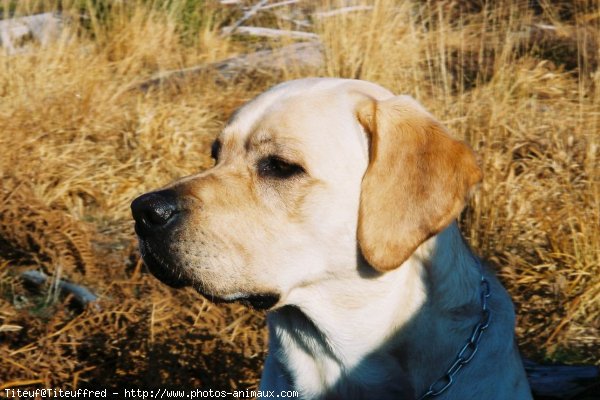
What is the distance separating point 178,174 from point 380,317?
12.3ft

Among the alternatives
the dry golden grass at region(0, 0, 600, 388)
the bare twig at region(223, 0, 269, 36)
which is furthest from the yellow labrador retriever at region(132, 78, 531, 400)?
the bare twig at region(223, 0, 269, 36)

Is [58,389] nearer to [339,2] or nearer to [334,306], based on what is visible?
[334,306]

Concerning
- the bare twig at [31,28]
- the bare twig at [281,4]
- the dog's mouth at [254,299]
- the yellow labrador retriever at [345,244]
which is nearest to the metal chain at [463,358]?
the yellow labrador retriever at [345,244]

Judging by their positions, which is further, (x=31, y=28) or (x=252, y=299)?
(x=31, y=28)

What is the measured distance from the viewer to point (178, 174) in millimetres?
6484

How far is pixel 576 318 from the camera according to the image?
495cm

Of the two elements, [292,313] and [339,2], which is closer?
[292,313]

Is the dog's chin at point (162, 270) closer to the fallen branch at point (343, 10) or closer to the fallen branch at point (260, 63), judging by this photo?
the fallen branch at point (260, 63)

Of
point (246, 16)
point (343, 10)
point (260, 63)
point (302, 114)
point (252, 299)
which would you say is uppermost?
point (302, 114)

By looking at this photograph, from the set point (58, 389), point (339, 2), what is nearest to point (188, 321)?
point (58, 389)

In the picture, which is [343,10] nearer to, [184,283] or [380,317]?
[380,317]

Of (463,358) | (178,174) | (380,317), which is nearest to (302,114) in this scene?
(380,317)

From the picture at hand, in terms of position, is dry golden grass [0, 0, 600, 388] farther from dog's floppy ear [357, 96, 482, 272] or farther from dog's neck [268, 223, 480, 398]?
dog's floppy ear [357, 96, 482, 272]

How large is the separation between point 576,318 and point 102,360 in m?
2.64
